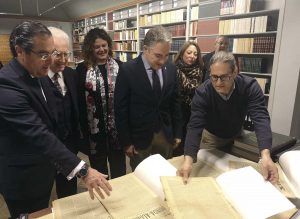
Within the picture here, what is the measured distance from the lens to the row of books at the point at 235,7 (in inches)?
147

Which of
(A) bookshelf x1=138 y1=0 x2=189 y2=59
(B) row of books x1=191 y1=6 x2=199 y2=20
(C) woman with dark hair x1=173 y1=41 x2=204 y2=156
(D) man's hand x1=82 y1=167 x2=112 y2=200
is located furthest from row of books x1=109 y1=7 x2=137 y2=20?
(D) man's hand x1=82 y1=167 x2=112 y2=200

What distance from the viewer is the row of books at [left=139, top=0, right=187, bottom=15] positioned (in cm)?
502

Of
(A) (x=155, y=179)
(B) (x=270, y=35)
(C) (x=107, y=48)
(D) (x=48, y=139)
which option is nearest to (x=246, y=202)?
(A) (x=155, y=179)

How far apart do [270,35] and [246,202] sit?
3385 millimetres

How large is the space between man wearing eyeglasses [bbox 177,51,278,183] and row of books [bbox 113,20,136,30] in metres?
5.69

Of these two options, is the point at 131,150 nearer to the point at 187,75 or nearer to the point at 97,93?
the point at 97,93

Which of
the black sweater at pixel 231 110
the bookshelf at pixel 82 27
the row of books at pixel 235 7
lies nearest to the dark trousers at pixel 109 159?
the black sweater at pixel 231 110

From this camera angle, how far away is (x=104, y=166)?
2023 mm

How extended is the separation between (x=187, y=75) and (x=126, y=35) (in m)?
4.88

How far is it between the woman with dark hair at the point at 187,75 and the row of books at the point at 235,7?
1752mm

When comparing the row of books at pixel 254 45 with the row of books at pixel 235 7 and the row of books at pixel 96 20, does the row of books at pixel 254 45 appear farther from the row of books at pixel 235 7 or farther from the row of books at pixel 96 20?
the row of books at pixel 96 20

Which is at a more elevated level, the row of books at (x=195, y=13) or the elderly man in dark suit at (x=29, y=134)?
the row of books at (x=195, y=13)

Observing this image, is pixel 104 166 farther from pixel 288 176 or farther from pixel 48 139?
pixel 288 176

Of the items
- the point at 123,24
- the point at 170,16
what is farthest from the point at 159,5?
the point at 123,24
